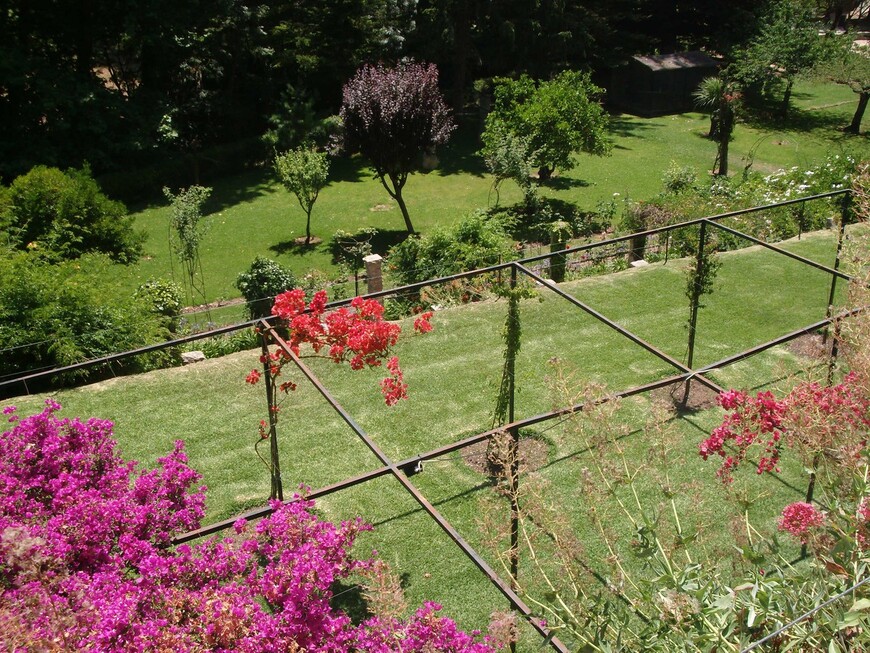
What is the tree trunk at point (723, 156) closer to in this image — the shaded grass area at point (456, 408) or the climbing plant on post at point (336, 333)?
the shaded grass area at point (456, 408)

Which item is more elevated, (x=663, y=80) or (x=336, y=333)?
(x=663, y=80)

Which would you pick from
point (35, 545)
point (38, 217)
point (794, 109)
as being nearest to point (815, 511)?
point (35, 545)

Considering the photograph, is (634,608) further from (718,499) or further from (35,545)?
(718,499)

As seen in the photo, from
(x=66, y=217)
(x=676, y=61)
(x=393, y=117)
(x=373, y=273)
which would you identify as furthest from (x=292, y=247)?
(x=676, y=61)

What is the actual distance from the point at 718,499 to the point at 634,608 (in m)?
5.42

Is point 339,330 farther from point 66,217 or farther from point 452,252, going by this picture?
point 66,217

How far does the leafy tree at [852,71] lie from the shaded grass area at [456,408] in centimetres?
1469

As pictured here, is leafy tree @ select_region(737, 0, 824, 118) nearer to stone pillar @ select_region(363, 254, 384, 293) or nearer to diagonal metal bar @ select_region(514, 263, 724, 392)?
stone pillar @ select_region(363, 254, 384, 293)

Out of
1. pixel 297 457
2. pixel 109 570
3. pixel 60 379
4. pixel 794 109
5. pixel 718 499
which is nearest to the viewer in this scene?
pixel 109 570

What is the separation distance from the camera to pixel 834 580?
2996 millimetres

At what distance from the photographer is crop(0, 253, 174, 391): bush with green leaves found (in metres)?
9.86

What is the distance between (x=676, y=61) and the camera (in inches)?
1170

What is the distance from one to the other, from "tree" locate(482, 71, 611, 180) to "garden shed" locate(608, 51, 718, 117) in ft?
32.8

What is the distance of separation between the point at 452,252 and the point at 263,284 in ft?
10.3
